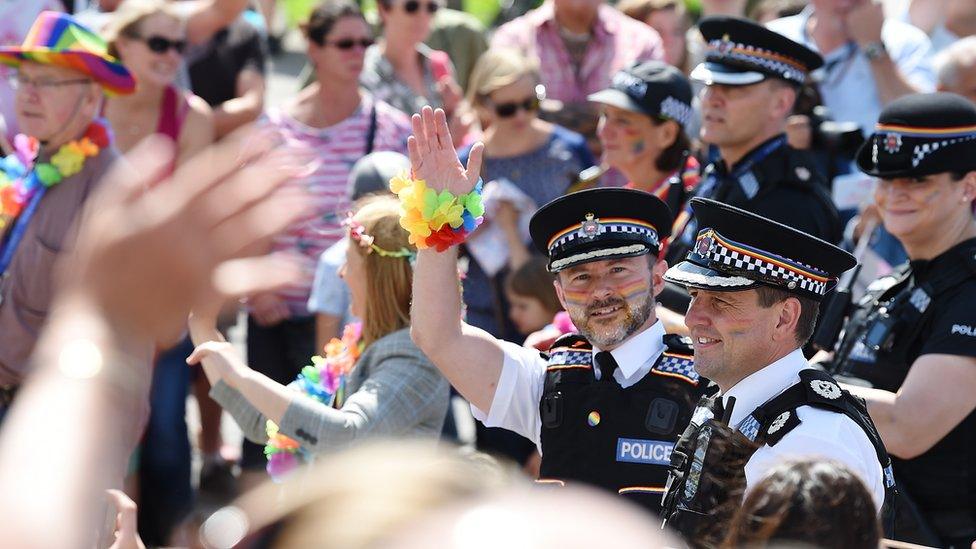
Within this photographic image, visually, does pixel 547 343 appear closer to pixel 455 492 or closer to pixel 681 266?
pixel 681 266

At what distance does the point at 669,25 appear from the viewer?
7.80 m

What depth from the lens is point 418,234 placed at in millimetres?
3555

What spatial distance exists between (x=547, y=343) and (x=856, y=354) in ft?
3.19

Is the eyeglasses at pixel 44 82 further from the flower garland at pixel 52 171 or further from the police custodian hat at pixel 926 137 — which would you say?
the police custodian hat at pixel 926 137

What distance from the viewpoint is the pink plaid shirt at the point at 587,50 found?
718cm

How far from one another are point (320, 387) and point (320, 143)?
222cm

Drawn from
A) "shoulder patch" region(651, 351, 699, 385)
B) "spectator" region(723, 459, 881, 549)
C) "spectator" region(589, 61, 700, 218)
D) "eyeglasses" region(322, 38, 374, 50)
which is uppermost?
"spectator" region(723, 459, 881, 549)

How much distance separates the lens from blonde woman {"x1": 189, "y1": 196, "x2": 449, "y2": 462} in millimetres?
3920

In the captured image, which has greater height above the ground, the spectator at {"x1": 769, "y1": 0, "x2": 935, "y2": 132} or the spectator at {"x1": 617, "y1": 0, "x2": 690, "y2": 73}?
the spectator at {"x1": 769, "y1": 0, "x2": 935, "y2": 132}

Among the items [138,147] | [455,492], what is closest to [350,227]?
[138,147]

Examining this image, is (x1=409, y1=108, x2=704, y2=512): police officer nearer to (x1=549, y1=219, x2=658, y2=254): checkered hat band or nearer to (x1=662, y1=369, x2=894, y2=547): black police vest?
(x1=549, y1=219, x2=658, y2=254): checkered hat band

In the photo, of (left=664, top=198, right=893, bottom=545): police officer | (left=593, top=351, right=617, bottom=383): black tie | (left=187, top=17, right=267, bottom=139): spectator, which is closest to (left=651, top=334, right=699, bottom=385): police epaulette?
(left=593, top=351, right=617, bottom=383): black tie

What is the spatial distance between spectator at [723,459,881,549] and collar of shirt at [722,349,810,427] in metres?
1.01

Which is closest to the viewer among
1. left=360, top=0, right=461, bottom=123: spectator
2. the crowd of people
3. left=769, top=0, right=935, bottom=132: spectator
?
the crowd of people
